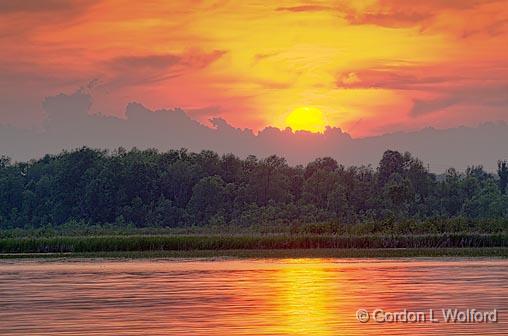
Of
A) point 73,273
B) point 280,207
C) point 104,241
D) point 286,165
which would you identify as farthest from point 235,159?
point 73,273

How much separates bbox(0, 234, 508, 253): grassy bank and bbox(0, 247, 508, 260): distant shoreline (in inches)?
A: 70.8

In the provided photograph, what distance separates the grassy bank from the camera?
8462 centimetres

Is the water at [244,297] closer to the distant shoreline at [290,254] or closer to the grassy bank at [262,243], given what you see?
the distant shoreline at [290,254]

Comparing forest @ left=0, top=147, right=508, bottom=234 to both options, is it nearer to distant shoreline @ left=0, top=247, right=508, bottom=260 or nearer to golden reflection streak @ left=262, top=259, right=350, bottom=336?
distant shoreline @ left=0, top=247, right=508, bottom=260

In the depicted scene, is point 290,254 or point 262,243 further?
point 262,243

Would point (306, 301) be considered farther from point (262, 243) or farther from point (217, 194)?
point (217, 194)

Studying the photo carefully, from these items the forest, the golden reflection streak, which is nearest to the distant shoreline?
the golden reflection streak

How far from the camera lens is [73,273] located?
56.7 metres

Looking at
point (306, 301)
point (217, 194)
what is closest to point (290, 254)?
point (306, 301)

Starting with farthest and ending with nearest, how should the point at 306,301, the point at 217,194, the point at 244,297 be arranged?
the point at 217,194 → the point at 244,297 → the point at 306,301

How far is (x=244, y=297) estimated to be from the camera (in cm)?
3956

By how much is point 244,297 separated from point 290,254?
37961 mm

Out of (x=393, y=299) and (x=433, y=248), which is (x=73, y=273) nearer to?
(x=393, y=299)

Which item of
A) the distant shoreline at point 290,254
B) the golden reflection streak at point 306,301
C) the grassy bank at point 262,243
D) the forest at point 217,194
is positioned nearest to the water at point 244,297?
the golden reflection streak at point 306,301
